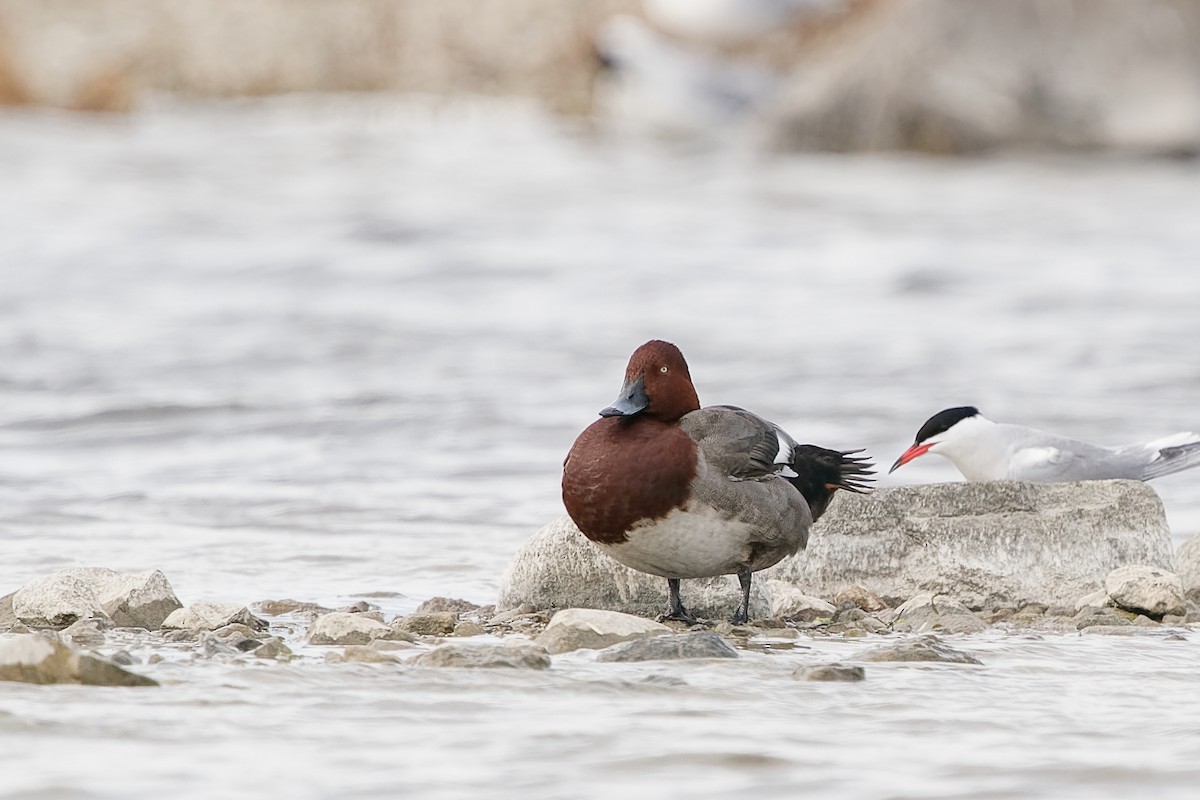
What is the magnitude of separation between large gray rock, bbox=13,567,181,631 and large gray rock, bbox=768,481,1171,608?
2.03m

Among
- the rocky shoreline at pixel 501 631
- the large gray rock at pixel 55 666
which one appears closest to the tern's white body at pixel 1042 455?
the rocky shoreline at pixel 501 631

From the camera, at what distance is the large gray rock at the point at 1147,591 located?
586 cm

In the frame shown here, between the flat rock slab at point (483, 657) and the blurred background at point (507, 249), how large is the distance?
1427mm

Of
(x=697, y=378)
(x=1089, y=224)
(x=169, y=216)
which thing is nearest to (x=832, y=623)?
(x=697, y=378)

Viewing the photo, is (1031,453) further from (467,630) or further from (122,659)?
(122,659)

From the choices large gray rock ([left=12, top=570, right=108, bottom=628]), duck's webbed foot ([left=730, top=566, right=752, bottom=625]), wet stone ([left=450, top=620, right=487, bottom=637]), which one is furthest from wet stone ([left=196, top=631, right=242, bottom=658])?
duck's webbed foot ([left=730, top=566, right=752, bottom=625])

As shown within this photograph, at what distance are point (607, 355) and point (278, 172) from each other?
10.7 meters

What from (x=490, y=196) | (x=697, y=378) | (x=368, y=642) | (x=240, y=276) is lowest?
(x=368, y=642)

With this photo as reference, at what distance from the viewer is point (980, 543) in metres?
6.28

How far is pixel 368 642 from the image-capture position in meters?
5.27

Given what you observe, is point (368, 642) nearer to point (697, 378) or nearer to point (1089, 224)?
point (697, 378)

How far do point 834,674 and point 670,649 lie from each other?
458mm

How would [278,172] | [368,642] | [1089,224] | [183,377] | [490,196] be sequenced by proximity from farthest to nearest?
[278,172], [490,196], [1089,224], [183,377], [368,642]

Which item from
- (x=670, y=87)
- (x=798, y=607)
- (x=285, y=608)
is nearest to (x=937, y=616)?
(x=798, y=607)
